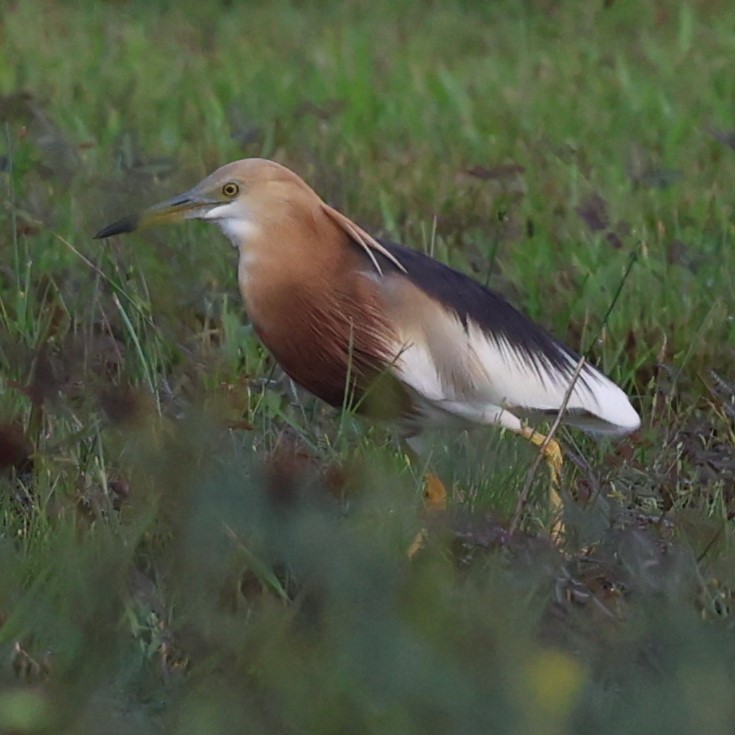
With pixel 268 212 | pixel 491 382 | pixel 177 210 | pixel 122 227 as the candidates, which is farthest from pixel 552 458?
pixel 122 227

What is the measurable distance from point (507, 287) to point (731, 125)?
5.92 ft

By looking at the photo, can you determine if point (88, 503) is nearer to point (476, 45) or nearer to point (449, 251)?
point (449, 251)

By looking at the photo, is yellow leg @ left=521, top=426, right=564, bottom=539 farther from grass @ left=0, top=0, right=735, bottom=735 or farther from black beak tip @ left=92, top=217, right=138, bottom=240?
black beak tip @ left=92, top=217, right=138, bottom=240

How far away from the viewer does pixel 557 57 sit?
7.21 meters

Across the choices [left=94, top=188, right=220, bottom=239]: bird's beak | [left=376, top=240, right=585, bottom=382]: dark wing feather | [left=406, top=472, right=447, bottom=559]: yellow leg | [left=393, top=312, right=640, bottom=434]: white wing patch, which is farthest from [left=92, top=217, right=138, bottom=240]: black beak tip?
[left=406, top=472, right=447, bottom=559]: yellow leg

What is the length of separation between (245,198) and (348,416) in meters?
0.45

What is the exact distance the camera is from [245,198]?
3.54 metres

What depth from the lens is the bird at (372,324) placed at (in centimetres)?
348

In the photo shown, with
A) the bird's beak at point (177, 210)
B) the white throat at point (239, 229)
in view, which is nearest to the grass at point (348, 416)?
the bird's beak at point (177, 210)

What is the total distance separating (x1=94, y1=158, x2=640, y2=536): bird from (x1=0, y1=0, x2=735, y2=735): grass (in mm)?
97

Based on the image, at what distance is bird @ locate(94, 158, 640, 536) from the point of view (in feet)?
11.4

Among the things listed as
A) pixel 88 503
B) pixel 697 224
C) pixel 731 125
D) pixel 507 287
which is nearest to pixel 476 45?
pixel 731 125

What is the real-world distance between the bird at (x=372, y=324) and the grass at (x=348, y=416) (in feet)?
0.32

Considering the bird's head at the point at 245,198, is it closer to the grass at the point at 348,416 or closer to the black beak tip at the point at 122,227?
the black beak tip at the point at 122,227
